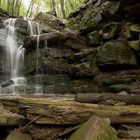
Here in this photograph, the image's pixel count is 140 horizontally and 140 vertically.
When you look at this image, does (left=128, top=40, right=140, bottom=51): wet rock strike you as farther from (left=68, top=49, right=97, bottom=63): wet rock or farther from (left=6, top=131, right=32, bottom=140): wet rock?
(left=6, top=131, right=32, bottom=140): wet rock

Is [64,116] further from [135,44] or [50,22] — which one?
[50,22]

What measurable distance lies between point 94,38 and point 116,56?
3.49 metres

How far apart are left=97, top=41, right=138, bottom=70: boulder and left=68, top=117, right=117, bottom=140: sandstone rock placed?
6.91 metres

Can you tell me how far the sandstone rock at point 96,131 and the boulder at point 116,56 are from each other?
22.7 feet

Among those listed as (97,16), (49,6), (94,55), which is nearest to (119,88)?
(94,55)

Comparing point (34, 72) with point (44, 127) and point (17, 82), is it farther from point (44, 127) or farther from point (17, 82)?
point (44, 127)

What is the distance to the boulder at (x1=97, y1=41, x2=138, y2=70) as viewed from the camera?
37.7ft

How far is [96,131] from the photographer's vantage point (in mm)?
4648

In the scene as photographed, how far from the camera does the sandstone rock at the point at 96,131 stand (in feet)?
14.9

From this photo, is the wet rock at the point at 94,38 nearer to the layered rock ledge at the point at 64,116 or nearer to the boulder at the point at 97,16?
the boulder at the point at 97,16

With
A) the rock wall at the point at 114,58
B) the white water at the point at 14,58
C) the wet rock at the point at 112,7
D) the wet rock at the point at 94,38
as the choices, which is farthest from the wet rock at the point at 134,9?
the white water at the point at 14,58

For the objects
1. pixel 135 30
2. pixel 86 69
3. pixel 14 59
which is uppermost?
pixel 135 30

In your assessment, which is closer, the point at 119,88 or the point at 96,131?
the point at 96,131

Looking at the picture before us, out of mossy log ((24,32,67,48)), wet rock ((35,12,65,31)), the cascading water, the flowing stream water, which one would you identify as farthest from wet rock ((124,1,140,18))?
wet rock ((35,12,65,31))
